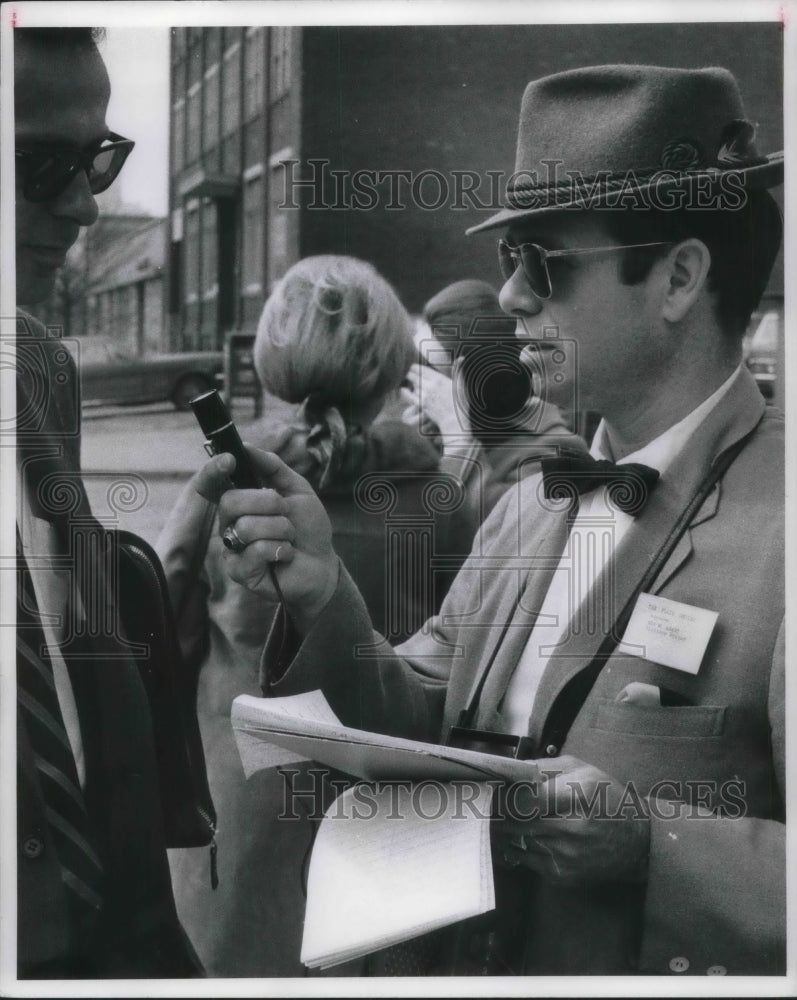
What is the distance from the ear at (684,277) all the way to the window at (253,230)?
0.96 metres

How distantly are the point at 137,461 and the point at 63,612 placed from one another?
1.32 feet

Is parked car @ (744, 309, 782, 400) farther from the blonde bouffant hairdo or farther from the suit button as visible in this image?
the suit button

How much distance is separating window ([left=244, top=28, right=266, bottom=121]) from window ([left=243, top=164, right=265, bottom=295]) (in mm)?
149

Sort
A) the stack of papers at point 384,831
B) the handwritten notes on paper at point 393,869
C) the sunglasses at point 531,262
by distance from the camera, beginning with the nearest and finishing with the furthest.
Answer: the stack of papers at point 384,831
the handwritten notes on paper at point 393,869
the sunglasses at point 531,262

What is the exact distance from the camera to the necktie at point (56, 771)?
8.84 feet

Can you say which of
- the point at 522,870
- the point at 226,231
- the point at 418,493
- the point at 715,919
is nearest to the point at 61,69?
the point at 226,231

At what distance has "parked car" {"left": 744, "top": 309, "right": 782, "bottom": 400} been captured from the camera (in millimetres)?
2656

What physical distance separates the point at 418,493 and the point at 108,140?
3.69 ft

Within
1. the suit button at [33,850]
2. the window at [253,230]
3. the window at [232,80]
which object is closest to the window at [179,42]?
the window at [232,80]

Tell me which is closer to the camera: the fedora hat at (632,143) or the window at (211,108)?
the fedora hat at (632,143)

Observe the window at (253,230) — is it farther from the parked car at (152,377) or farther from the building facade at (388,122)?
the parked car at (152,377)

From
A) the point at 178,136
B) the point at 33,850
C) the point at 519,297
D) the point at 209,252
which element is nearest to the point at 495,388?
the point at 519,297

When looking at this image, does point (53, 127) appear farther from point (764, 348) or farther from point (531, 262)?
point (764, 348)

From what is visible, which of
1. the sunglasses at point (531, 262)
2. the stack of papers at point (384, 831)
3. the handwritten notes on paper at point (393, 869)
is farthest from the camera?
the sunglasses at point (531, 262)
